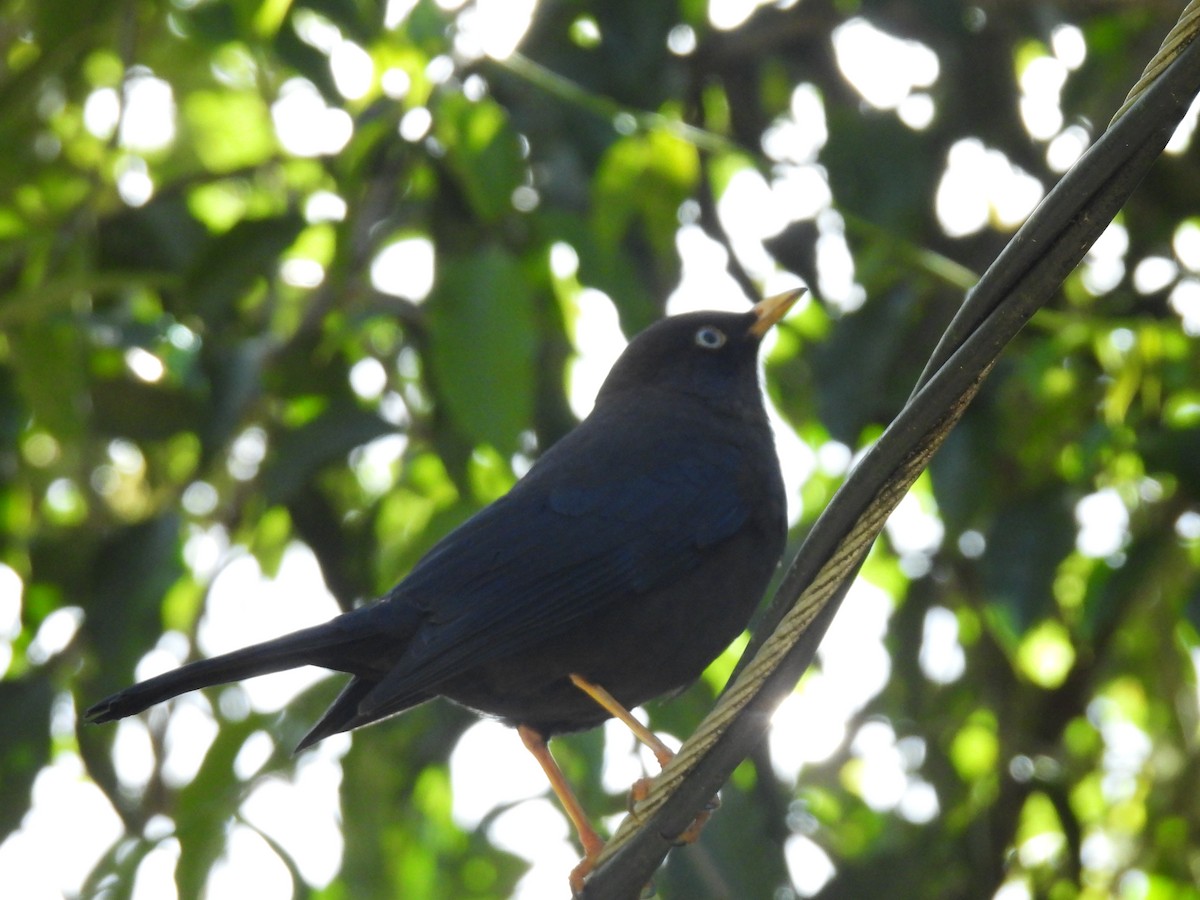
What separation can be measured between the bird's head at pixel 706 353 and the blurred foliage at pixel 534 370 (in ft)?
0.93

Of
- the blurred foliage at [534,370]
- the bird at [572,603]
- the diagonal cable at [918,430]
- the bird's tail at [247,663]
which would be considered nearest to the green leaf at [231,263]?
the blurred foliage at [534,370]

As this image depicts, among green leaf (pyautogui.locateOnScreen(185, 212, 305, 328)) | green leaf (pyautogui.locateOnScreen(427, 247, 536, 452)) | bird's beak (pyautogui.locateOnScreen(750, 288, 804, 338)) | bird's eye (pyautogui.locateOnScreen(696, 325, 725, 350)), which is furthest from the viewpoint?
bird's eye (pyautogui.locateOnScreen(696, 325, 725, 350))

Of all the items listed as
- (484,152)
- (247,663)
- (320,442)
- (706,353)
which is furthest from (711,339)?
(247,663)

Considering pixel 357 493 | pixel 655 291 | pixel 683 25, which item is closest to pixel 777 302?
pixel 655 291

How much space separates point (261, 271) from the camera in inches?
165

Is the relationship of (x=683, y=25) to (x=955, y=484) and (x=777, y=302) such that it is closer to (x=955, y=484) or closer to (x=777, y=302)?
(x=777, y=302)

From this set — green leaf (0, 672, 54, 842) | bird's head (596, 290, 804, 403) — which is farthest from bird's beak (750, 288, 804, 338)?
green leaf (0, 672, 54, 842)

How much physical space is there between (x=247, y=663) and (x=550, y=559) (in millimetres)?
785

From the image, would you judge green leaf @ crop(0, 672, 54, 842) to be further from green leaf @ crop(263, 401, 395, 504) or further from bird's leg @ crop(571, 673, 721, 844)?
bird's leg @ crop(571, 673, 721, 844)

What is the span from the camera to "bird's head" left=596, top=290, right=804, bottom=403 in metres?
4.53

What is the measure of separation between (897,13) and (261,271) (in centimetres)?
254

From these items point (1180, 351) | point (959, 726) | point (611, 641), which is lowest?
point (959, 726)

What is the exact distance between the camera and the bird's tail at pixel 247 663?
2.98 meters

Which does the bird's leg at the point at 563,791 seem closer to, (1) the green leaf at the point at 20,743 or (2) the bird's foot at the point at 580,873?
(2) the bird's foot at the point at 580,873
